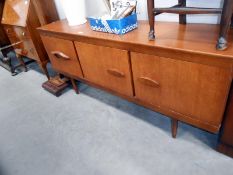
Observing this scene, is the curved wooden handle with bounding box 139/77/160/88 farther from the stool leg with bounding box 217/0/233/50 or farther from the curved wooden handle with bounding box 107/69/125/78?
the stool leg with bounding box 217/0/233/50

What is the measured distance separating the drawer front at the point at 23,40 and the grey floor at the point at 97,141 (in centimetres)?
52

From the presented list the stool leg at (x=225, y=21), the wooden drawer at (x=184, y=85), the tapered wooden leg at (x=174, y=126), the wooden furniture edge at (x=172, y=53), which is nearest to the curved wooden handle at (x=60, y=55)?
the wooden furniture edge at (x=172, y=53)

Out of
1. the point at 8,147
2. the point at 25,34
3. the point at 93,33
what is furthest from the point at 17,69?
the point at 93,33

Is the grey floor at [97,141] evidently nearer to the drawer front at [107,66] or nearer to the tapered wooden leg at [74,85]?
the tapered wooden leg at [74,85]

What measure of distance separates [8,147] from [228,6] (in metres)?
1.48

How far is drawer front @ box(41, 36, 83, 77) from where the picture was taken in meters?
1.38

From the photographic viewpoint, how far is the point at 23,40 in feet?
6.26

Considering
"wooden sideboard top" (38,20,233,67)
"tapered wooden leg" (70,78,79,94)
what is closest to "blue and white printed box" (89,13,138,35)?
"wooden sideboard top" (38,20,233,67)

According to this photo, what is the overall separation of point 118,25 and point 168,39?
0.30m

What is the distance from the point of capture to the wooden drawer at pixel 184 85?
776 mm

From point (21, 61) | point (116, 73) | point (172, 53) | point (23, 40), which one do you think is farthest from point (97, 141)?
point (21, 61)

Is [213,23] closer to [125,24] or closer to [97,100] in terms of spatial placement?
[125,24]

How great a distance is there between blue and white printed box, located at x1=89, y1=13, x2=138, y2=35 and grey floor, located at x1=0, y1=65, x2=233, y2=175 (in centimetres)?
60

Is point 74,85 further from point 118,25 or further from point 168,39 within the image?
point 168,39
